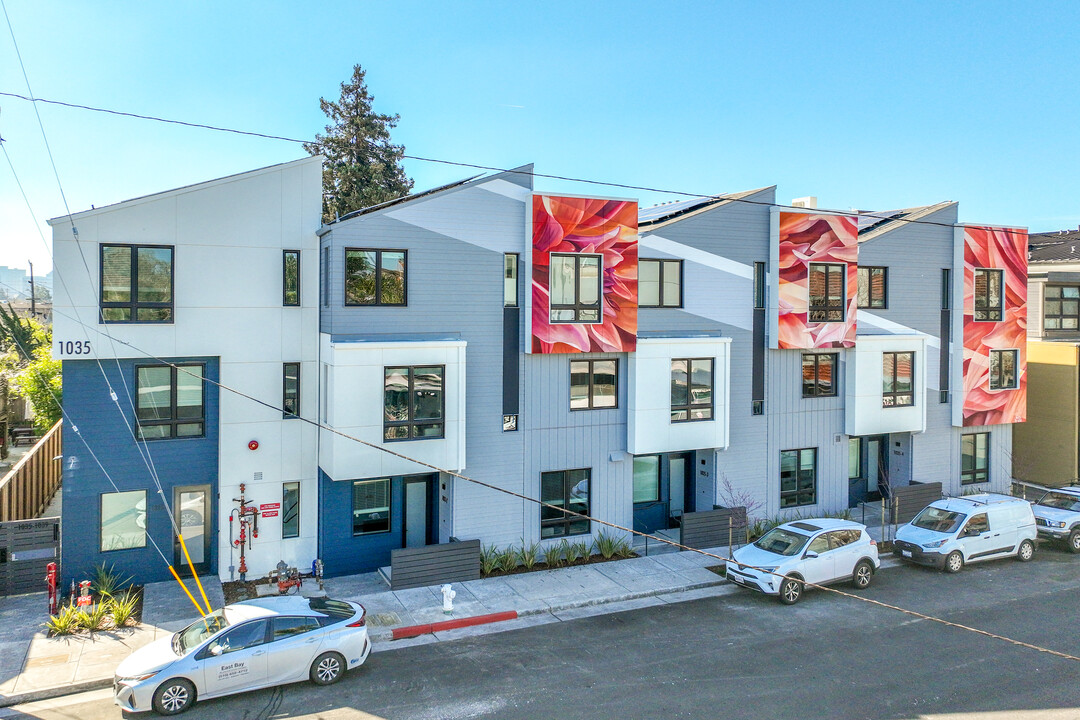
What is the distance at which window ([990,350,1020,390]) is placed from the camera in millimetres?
26688

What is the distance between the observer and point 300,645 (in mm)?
12898

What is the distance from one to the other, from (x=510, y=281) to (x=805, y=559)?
375 inches

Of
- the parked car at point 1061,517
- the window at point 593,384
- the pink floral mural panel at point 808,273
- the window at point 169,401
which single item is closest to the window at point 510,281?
the window at point 593,384

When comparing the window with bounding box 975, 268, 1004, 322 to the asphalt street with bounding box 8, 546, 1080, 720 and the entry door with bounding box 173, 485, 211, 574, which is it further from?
the entry door with bounding box 173, 485, 211, 574

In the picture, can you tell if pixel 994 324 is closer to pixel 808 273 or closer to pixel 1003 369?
pixel 1003 369

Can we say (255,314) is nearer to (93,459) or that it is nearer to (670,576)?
(93,459)

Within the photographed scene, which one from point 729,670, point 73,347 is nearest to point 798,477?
point 729,670

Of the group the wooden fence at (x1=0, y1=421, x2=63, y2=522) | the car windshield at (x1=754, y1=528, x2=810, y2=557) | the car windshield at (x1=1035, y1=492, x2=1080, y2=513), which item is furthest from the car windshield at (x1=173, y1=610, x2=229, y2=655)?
the car windshield at (x1=1035, y1=492, x2=1080, y2=513)

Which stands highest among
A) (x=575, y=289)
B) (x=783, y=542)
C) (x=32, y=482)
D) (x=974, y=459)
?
(x=575, y=289)

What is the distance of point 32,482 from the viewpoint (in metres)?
→ 22.5

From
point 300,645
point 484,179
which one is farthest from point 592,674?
point 484,179

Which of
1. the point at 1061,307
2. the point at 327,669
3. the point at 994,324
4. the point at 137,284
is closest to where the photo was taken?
the point at 327,669

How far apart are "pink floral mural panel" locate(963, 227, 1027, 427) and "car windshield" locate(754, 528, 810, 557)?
1139 cm

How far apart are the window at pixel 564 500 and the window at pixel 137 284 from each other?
32.7ft
